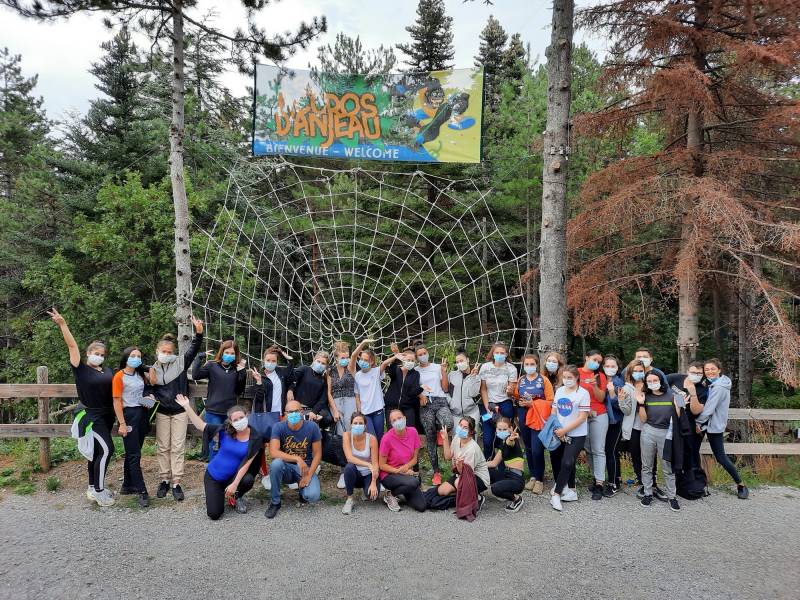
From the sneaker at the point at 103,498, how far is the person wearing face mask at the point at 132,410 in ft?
0.77

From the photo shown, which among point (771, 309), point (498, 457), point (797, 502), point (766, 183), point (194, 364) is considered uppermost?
point (766, 183)

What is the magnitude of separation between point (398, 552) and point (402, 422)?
4.56ft

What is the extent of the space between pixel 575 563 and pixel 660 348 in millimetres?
13175

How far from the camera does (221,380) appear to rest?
531 cm

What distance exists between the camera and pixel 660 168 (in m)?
8.74

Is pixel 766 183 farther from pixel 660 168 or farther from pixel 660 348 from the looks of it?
pixel 660 348

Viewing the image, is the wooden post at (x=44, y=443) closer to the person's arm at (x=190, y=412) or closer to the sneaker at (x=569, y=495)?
the person's arm at (x=190, y=412)

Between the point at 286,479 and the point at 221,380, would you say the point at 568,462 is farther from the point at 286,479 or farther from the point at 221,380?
the point at 221,380

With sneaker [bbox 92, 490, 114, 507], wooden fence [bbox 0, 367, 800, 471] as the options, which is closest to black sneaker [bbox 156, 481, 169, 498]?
sneaker [bbox 92, 490, 114, 507]

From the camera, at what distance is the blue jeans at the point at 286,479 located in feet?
15.8

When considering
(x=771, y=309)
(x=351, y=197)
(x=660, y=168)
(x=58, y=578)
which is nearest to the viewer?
(x=58, y=578)

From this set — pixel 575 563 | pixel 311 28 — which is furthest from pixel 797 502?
pixel 311 28

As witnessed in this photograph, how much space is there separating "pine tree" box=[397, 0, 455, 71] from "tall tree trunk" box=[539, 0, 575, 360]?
1370cm

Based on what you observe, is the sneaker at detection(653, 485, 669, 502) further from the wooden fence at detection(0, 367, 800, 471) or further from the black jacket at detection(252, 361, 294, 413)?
the black jacket at detection(252, 361, 294, 413)
